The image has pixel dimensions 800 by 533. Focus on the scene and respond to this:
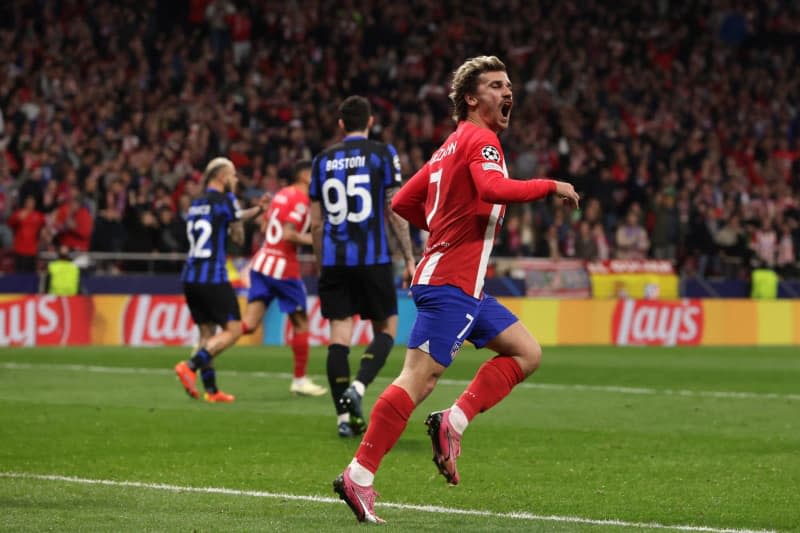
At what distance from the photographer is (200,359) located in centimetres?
1318

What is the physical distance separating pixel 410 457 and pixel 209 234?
5.23m

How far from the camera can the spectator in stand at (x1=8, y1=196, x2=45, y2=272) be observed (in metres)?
22.2

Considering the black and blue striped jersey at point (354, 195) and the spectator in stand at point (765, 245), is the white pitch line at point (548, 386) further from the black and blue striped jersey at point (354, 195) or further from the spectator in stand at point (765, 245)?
the spectator in stand at point (765, 245)

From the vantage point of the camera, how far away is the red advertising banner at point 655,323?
24.8 meters

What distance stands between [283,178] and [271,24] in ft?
17.8

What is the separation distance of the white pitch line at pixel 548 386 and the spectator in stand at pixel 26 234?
504 cm

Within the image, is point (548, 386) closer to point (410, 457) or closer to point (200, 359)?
point (200, 359)

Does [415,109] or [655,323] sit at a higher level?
[415,109]

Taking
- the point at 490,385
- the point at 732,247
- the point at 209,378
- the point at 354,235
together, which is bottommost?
the point at 732,247

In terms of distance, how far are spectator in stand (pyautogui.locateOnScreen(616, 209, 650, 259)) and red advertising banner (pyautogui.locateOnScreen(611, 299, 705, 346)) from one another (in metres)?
2.11

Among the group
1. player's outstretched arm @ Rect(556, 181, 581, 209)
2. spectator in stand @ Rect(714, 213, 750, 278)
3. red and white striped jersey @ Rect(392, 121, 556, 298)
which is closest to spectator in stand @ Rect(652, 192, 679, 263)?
spectator in stand @ Rect(714, 213, 750, 278)

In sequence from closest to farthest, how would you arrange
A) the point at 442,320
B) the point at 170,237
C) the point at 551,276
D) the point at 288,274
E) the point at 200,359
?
the point at 442,320 < the point at 200,359 < the point at 288,274 < the point at 170,237 < the point at 551,276

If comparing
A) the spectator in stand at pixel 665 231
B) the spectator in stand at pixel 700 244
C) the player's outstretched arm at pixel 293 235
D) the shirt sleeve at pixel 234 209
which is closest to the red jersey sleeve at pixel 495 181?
the shirt sleeve at pixel 234 209

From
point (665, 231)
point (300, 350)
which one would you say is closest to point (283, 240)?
point (300, 350)
